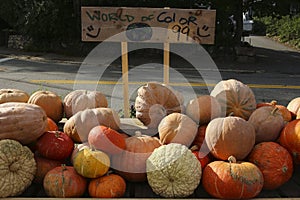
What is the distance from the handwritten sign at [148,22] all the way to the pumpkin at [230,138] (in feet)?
4.61

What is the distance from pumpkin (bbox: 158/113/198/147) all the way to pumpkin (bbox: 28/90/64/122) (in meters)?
1.06

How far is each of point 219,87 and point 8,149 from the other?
1718 mm

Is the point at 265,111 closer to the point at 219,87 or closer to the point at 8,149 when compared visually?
the point at 219,87

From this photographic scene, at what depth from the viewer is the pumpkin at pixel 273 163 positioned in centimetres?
234

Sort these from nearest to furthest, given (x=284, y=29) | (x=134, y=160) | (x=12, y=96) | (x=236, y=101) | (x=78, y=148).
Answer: (x=134, y=160), (x=78, y=148), (x=236, y=101), (x=12, y=96), (x=284, y=29)

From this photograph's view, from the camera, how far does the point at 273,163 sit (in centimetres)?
235

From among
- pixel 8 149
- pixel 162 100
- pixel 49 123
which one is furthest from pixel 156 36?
pixel 8 149

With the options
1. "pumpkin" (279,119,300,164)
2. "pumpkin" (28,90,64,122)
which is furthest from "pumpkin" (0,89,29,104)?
"pumpkin" (279,119,300,164)

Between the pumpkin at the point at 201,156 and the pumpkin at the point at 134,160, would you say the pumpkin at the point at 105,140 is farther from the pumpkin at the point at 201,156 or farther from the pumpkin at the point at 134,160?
the pumpkin at the point at 201,156

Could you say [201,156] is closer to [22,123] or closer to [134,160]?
[134,160]

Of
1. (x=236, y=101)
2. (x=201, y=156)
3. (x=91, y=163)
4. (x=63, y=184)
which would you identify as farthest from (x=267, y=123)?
(x=63, y=184)

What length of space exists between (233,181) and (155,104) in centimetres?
98

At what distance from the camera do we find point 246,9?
44.7 ft

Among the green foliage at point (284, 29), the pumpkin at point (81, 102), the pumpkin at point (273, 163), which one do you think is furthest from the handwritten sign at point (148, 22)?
the green foliage at point (284, 29)
